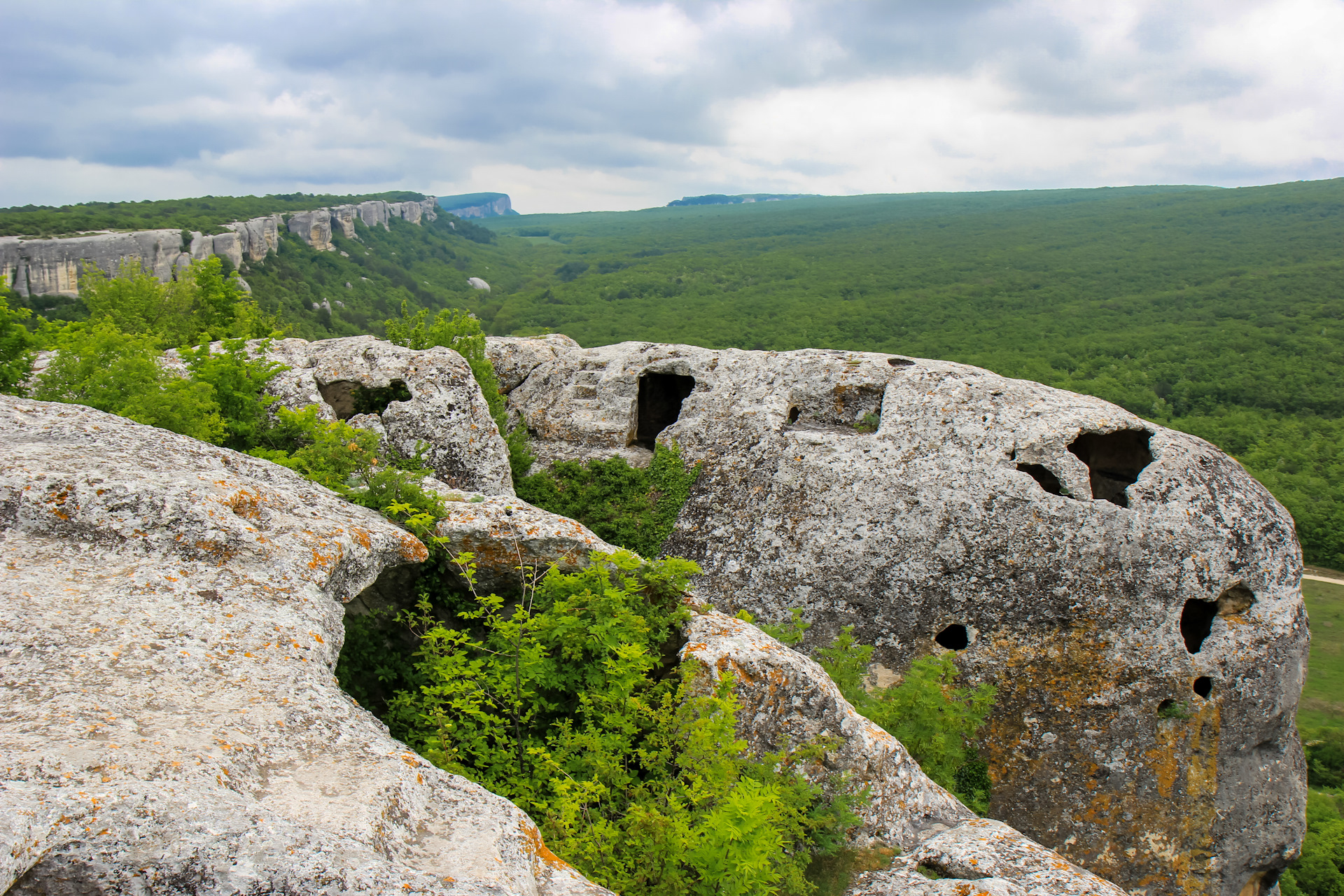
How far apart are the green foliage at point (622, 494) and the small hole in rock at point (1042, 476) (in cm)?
669

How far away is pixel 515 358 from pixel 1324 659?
39.9m

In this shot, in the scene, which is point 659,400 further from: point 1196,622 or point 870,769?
point 870,769

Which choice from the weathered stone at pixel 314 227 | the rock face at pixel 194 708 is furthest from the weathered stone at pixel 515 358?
the weathered stone at pixel 314 227

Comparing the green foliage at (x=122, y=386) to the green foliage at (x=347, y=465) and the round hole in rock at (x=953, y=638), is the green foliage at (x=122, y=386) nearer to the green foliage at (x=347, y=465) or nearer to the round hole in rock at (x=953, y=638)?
the green foliage at (x=347, y=465)

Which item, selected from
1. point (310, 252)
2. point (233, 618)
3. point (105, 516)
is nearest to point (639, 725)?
point (233, 618)

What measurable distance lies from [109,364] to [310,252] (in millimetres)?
82475

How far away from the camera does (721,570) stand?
1473 centimetres

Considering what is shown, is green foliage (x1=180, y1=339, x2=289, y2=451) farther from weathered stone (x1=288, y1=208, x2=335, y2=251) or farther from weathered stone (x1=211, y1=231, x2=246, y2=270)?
weathered stone (x1=288, y1=208, x2=335, y2=251)

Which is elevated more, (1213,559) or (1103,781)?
(1213,559)

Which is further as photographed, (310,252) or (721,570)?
(310,252)

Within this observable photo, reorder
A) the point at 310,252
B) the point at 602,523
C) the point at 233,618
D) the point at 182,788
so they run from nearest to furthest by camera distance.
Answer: the point at 182,788
the point at 233,618
the point at 602,523
the point at 310,252

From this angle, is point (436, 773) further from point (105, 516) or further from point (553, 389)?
point (553, 389)

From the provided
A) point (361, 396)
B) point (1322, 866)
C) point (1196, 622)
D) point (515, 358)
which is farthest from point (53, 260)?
point (1322, 866)

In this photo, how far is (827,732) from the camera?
7.16 metres
